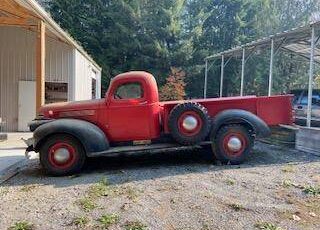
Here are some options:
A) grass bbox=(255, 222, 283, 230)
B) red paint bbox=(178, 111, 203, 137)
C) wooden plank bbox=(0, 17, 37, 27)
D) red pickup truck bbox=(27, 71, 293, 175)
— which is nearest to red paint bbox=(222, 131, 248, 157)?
red pickup truck bbox=(27, 71, 293, 175)

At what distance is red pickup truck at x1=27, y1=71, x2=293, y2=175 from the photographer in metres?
7.59

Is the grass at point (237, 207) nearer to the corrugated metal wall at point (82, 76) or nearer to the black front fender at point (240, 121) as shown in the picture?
the black front fender at point (240, 121)

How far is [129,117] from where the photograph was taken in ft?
26.0

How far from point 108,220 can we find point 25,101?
41.7ft

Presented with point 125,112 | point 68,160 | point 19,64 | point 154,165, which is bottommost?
point 154,165

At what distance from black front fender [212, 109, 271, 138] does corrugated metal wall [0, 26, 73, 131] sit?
9395 mm

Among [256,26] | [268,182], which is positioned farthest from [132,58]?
[268,182]

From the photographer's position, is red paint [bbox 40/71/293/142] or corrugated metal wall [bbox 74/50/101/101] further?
corrugated metal wall [bbox 74/50/101/101]

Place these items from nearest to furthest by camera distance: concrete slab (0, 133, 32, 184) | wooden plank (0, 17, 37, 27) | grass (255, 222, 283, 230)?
grass (255, 222, 283, 230) < concrete slab (0, 133, 32, 184) < wooden plank (0, 17, 37, 27)

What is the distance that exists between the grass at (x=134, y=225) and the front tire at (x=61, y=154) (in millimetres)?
3148

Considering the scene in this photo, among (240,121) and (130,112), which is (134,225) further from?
(240,121)

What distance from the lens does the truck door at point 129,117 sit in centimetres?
793

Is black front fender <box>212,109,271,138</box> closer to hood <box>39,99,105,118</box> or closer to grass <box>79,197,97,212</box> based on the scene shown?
hood <box>39,99,105,118</box>

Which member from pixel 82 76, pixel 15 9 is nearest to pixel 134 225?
pixel 15 9
